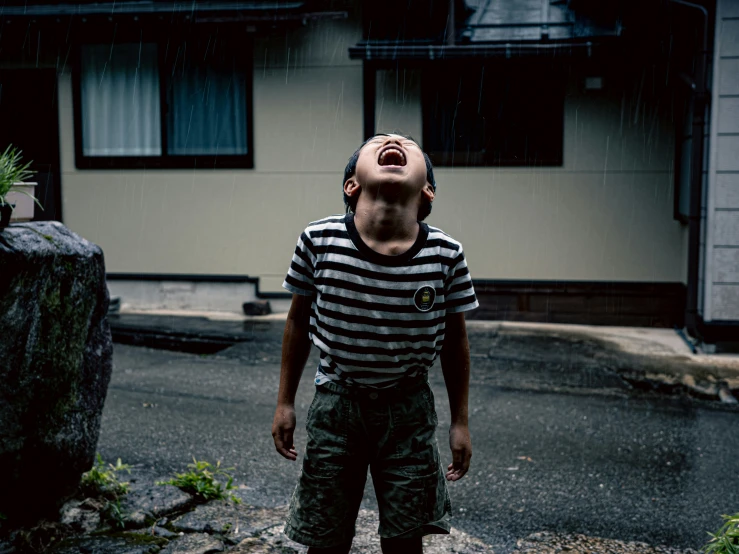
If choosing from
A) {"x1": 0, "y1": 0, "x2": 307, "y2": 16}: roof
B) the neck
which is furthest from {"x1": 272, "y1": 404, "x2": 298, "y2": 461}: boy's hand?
{"x1": 0, "y1": 0, "x2": 307, "y2": 16}: roof

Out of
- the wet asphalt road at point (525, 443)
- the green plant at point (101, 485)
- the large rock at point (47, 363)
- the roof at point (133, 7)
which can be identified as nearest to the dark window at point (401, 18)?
the roof at point (133, 7)

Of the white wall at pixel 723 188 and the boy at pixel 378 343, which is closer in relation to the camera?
the boy at pixel 378 343

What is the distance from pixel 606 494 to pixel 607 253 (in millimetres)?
5960

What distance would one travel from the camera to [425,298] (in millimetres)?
2535

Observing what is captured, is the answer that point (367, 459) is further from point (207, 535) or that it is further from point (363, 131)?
point (363, 131)

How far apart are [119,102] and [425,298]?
31.7 ft

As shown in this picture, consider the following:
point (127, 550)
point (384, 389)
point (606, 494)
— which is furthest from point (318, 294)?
point (606, 494)

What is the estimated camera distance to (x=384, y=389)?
2596 millimetres

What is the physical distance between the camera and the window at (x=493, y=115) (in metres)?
10.1

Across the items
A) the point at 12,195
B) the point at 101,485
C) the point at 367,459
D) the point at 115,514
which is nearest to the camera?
the point at 367,459

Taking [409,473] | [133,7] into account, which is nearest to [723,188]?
[409,473]

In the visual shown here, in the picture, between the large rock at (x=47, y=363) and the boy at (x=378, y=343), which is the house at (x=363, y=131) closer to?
the large rock at (x=47, y=363)

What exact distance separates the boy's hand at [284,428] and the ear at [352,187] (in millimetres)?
705

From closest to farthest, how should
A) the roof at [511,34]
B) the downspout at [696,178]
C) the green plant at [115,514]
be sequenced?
the green plant at [115,514]
the downspout at [696,178]
the roof at [511,34]
